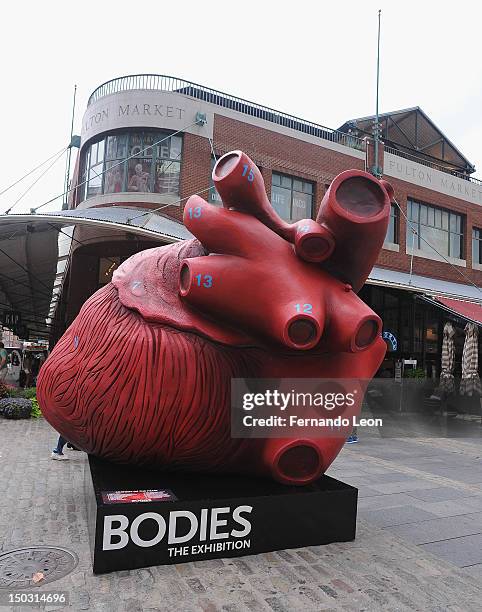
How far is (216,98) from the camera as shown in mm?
15914

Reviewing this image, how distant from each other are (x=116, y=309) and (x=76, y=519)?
1979 mm

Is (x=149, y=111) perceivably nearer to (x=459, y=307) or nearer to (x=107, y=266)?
(x=107, y=266)

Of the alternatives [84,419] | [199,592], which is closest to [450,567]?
[199,592]

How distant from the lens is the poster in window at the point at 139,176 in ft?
46.4

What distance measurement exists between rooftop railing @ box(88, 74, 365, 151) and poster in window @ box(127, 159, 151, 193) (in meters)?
2.27

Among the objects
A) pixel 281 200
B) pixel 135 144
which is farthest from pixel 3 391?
pixel 281 200

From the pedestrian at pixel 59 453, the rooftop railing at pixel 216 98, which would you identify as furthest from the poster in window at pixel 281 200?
the pedestrian at pixel 59 453

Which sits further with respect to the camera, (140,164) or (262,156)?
(262,156)

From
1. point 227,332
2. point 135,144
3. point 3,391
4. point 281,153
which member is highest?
point 281,153

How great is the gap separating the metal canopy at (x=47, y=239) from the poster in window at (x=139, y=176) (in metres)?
1.01

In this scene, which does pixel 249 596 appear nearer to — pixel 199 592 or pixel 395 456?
pixel 199 592

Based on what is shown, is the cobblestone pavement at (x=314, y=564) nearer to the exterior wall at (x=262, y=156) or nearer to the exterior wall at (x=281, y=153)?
the exterior wall at (x=262, y=156)

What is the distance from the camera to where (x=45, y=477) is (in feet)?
20.1

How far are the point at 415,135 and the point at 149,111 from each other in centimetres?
1184
